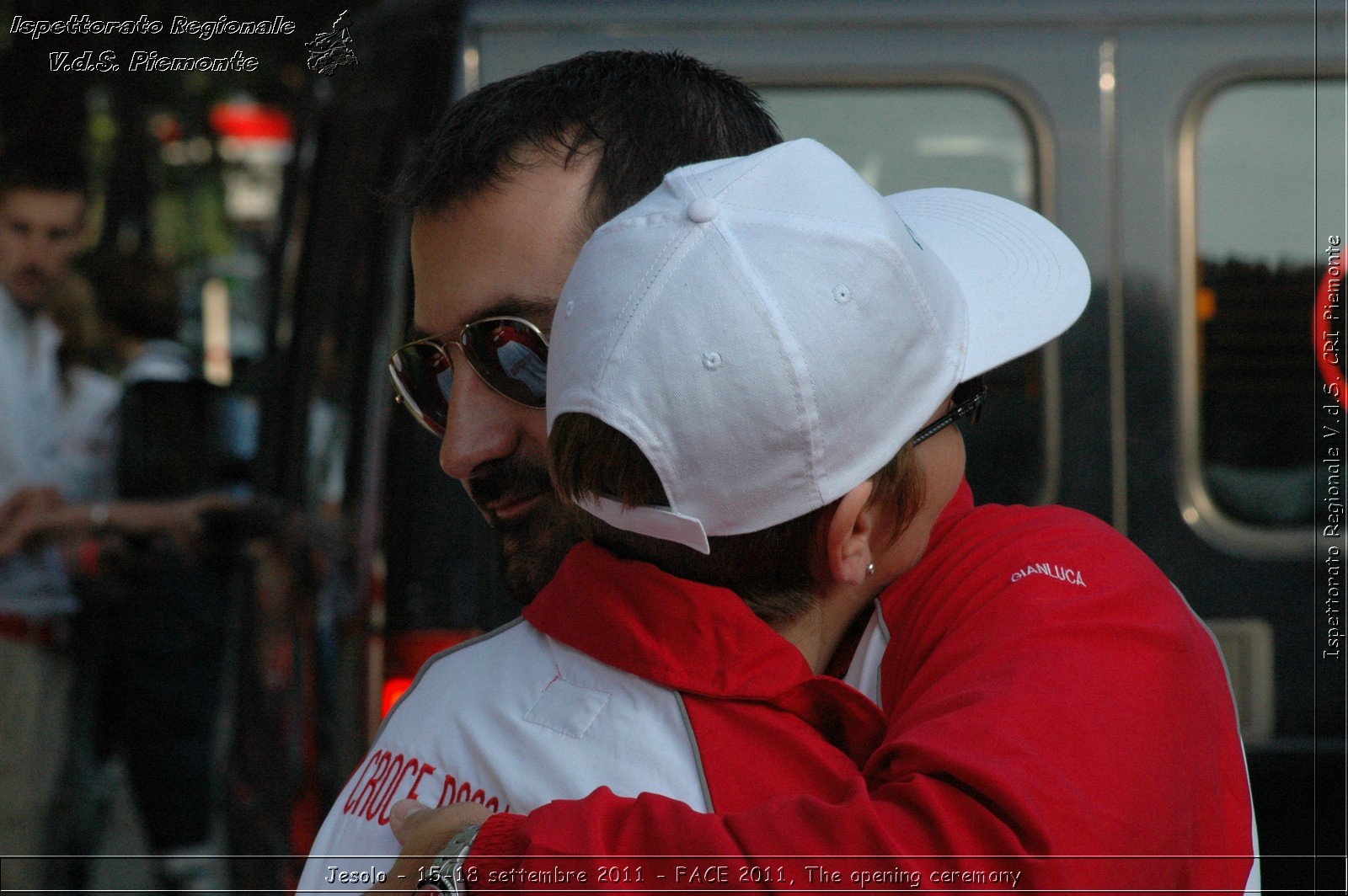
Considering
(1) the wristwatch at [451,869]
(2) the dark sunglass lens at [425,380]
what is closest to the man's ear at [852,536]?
(1) the wristwatch at [451,869]

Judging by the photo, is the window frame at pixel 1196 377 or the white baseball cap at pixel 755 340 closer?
the white baseball cap at pixel 755 340

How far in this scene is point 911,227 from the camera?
1140 mm

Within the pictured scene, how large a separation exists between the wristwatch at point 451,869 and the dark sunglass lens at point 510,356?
45 centimetres

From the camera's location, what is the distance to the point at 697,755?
91 centimetres

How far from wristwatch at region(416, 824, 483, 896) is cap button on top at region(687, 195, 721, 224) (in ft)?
1.55

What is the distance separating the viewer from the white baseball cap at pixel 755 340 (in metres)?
0.86

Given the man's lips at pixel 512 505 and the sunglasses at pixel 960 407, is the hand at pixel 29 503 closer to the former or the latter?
the man's lips at pixel 512 505

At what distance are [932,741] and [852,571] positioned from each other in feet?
0.62

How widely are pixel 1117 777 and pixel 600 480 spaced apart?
42cm

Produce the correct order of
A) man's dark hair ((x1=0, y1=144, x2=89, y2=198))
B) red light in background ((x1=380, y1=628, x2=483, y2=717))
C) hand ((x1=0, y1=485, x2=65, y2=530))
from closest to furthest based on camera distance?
red light in background ((x1=380, y1=628, x2=483, y2=717)) → man's dark hair ((x1=0, y1=144, x2=89, y2=198)) → hand ((x1=0, y1=485, x2=65, y2=530))

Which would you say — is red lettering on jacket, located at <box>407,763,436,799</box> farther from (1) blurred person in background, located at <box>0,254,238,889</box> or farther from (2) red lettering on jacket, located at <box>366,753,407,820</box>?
(1) blurred person in background, located at <box>0,254,238,889</box>

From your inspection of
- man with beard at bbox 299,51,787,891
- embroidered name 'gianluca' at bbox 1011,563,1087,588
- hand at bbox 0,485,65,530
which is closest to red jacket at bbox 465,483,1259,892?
embroidered name 'gianluca' at bbox 1011,563,1087,588

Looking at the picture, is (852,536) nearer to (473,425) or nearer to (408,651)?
(473,425)

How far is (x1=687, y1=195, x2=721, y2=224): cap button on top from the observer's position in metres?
0.89
